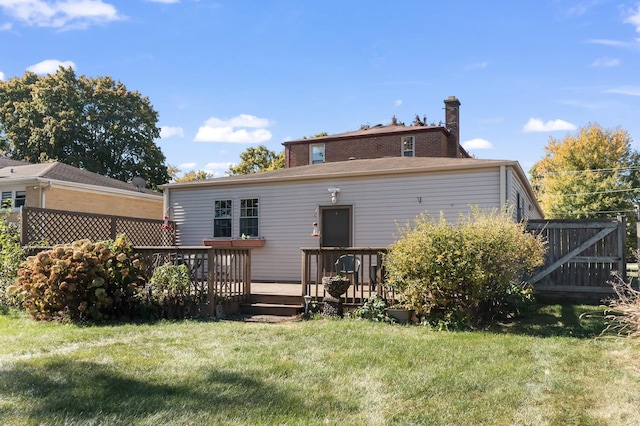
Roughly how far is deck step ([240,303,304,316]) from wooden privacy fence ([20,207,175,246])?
487cm

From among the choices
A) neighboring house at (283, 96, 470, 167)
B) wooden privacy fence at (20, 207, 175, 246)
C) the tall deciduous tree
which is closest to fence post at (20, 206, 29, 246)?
wooden privacy fence at (20, 207, 175, 246)

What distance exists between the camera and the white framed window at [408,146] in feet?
71.7

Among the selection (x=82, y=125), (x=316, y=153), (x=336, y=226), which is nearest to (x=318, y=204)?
(x=336, y=226)

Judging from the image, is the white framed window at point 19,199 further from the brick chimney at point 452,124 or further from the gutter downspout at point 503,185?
the brick chimney at point 452,124

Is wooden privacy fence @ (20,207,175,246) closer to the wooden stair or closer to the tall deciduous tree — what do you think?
the wooden stair

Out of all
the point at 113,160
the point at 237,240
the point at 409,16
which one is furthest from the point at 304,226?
the point at 113,160

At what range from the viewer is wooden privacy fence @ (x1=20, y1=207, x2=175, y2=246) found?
34.0 ft

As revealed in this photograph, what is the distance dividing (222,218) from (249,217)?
2.90ft

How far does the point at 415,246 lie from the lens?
696 cm

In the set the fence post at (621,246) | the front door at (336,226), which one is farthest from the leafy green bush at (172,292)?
the fence post at (621,246)

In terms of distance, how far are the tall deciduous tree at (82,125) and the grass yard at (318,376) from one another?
26.9m

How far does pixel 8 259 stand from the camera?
9.65m

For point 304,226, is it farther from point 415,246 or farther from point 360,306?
point 415,246

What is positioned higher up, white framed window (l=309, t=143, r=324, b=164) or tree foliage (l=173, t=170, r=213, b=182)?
tree foliage (l=173, t=170, r=213, b=182)
